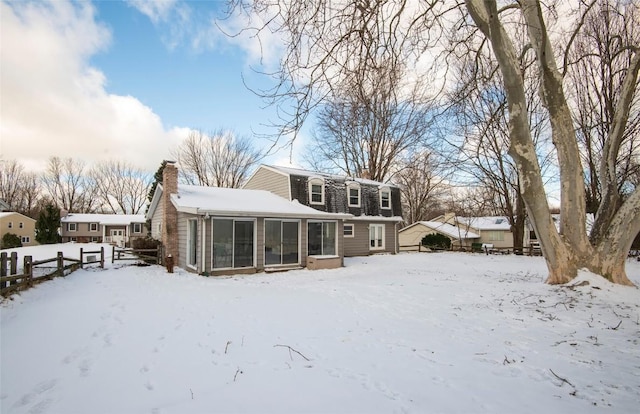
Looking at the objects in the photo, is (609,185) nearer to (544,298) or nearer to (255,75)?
(544,298)

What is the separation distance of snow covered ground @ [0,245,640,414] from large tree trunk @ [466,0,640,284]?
57 centimetres

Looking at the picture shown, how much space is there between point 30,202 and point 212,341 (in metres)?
61.4

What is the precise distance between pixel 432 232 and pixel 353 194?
717 inches

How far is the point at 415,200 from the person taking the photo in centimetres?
4253

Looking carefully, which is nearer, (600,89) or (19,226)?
(600,89)

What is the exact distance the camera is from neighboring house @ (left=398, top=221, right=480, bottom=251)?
36.4 meters

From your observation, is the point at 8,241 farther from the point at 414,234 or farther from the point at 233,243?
the point at 414,234

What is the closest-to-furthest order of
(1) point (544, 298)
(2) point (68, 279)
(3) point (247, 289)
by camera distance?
(1) point (544, 298), (3) point (247, 289), (2) point (68, 279)

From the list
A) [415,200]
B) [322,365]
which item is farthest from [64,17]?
[415,200]

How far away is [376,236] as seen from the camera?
22.5 meters

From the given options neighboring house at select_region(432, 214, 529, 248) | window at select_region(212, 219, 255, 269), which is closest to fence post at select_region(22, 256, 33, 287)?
window at select_region(212, 219, 255, 269)

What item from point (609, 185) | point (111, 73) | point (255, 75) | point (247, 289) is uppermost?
point (111, 73)

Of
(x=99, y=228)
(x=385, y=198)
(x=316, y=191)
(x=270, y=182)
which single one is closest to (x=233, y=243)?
(x=270, y=182)

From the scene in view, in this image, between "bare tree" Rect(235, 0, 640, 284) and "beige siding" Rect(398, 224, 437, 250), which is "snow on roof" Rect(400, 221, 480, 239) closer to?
"beige siding" Rect(398, 224, 437, 250)
